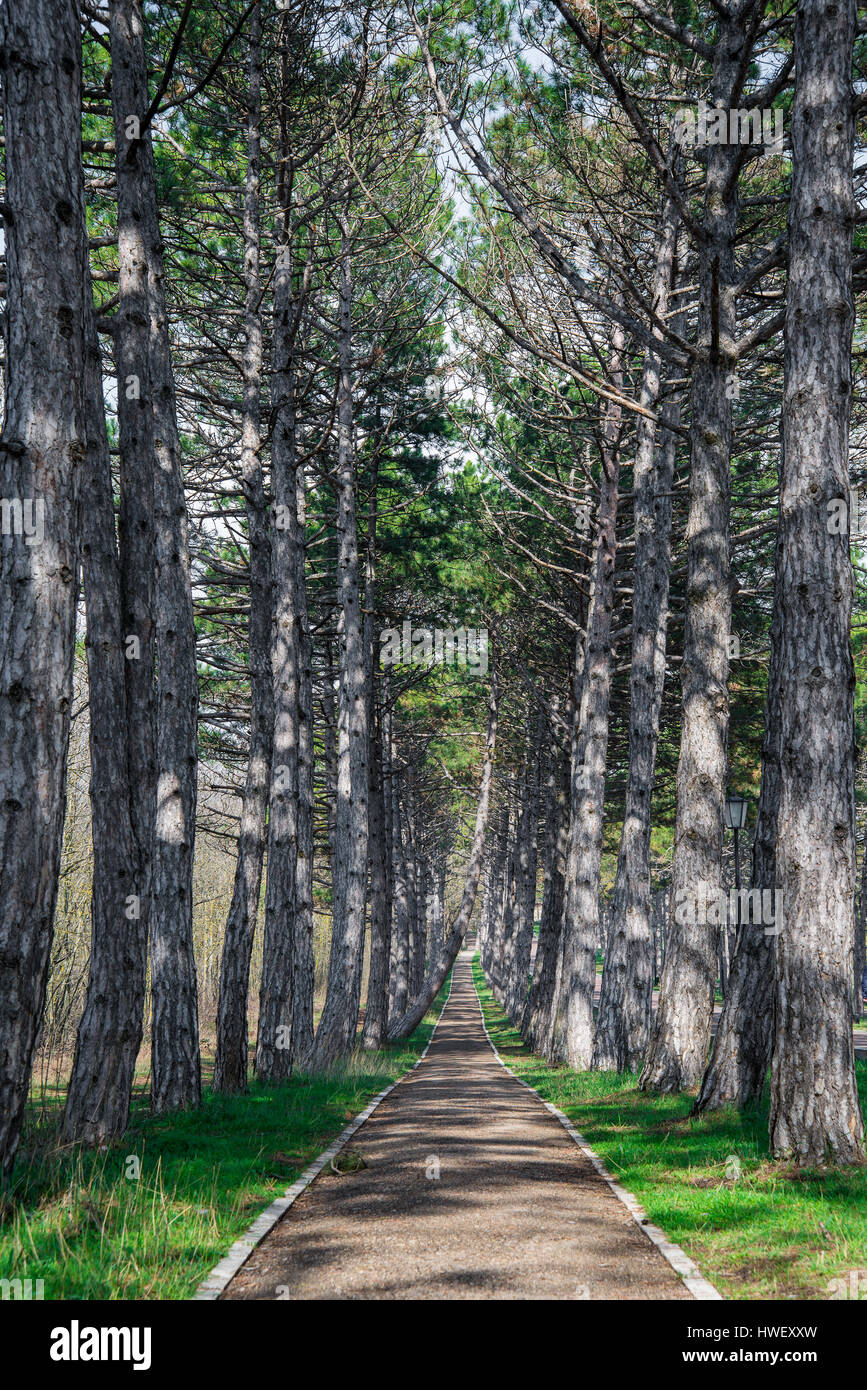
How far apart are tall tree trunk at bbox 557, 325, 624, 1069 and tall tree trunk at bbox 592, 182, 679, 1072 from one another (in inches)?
33.5

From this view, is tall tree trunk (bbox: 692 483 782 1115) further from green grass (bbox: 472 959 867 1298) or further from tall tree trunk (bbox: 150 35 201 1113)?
tall tree trunk (bbox: 150 35 201 1113)

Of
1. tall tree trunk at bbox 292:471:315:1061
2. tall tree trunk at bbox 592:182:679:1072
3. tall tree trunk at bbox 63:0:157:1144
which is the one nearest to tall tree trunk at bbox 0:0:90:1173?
tall tree trunk at bbox 63:0:157:1144

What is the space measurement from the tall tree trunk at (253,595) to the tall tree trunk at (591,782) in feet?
17.8

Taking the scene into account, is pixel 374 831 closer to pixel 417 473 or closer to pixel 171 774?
pixel 417 473

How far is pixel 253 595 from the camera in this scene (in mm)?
12758

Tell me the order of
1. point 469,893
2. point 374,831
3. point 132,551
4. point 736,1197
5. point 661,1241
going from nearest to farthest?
point 661,1241
point 736,1197
point 132,551
point 374,831
point 469,893

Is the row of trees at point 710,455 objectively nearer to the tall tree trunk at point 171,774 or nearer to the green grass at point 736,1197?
the green grass at point 736,1197

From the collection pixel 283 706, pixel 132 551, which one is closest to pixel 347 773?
pixel 283 706

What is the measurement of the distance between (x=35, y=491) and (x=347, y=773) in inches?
418

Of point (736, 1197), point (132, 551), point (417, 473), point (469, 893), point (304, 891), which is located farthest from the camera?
point (469, 893)

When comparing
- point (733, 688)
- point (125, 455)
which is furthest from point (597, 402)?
point (125, 455)

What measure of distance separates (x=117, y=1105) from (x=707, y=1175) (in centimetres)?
414
